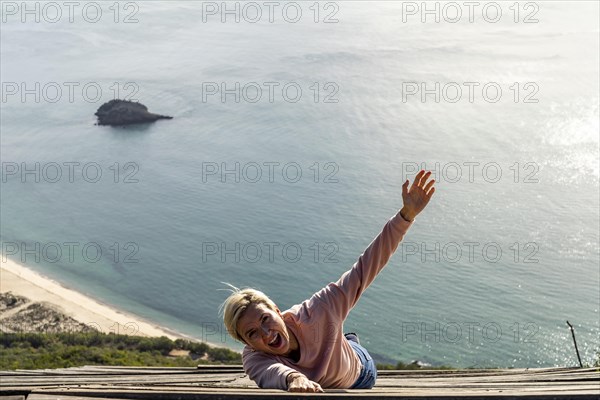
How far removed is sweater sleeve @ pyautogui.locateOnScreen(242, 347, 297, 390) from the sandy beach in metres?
23.8

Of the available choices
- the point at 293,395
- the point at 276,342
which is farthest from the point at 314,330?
Result: the point at 293,395

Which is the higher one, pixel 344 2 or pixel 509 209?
pixel 344 2

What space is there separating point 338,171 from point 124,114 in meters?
19.9

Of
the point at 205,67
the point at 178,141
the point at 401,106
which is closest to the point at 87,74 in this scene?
the point at 205,67

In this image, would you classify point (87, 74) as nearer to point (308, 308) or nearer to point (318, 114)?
point (318, 114)

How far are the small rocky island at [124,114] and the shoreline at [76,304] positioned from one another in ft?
70.3

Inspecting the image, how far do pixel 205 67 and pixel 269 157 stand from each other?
66.2 feet

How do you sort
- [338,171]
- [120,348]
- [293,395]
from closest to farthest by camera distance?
[293,395] < [120,348] < [338,171]

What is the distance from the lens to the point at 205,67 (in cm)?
6122

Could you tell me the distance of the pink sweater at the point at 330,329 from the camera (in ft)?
11.4

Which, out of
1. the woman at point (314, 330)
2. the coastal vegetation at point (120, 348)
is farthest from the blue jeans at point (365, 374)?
the coastal vegetation at point (120, 348)

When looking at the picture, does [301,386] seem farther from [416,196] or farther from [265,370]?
[416,196]

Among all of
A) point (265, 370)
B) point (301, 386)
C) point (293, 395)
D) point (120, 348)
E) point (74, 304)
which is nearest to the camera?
point (293, 395)

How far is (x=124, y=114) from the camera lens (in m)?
53.9
